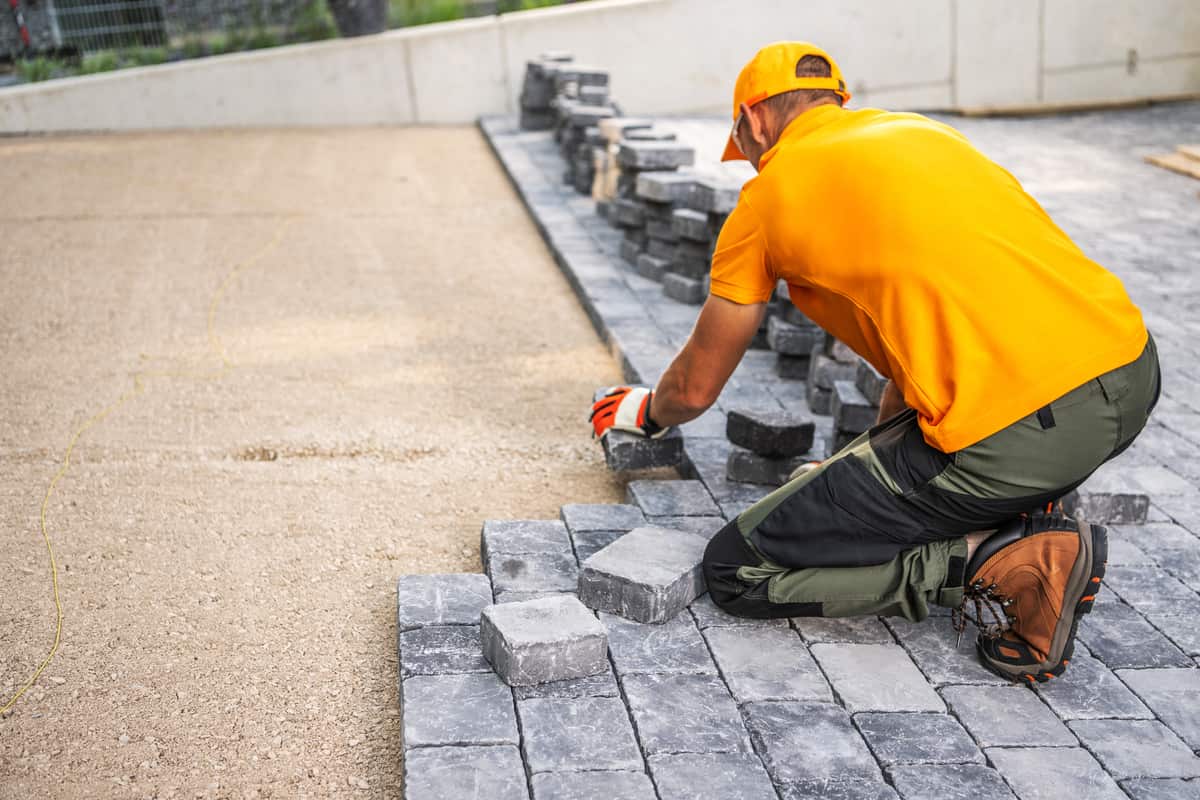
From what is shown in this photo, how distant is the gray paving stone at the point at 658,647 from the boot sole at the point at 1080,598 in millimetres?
850

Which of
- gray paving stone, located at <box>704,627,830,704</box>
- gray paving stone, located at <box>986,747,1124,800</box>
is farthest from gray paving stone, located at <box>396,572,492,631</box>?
gray paving stone, located at <box>986,747,1124,800</box>

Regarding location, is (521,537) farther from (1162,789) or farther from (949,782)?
(1162,789)

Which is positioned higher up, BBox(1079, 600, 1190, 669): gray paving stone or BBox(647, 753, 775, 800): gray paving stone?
BBox(647, 753, 775, 800): gray paving stone

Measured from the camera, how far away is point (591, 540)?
150 inches

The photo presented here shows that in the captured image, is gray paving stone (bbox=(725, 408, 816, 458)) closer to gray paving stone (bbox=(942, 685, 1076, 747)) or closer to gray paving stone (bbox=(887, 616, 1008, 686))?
gray paving stone (bbox=(887, 616, 1008, 686))

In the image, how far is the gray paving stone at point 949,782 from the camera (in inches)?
104

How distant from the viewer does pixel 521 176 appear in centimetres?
970

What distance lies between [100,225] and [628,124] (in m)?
3.83

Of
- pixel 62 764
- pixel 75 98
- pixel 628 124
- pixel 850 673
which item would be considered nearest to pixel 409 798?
pixel 62 764

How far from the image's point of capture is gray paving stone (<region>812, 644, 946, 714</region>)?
3.00 m

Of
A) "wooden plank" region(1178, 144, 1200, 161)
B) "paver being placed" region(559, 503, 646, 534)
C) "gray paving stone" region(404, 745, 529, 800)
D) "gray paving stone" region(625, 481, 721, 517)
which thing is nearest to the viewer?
"gray paving stone" region(404, 745, 529, 800)

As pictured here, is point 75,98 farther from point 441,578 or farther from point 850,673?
point 850,673

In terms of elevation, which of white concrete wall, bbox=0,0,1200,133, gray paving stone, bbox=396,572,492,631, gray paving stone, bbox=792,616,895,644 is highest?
white concrete wall, bbox=0,0,1200,133

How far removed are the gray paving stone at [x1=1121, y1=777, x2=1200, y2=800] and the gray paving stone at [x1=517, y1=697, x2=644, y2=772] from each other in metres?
1.16
